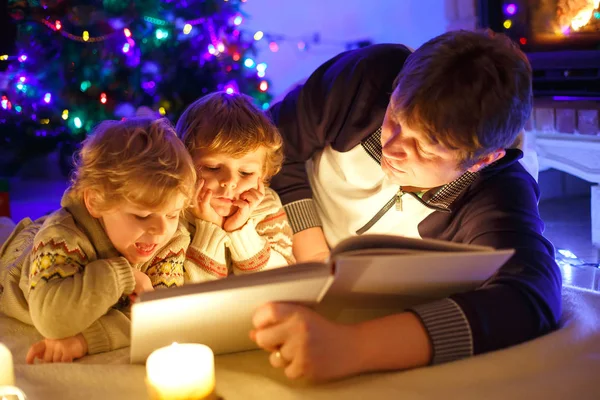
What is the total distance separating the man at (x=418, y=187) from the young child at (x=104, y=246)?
327 mm

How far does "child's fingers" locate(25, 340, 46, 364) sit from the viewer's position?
0.98 metres

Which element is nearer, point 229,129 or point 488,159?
point 488,159

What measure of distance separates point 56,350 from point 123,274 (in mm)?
150

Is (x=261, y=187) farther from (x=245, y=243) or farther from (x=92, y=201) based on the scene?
(x=92, y=201)

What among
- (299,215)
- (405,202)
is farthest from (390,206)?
(299,215)

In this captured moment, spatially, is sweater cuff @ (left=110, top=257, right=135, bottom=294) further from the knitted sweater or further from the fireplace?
the fireplace

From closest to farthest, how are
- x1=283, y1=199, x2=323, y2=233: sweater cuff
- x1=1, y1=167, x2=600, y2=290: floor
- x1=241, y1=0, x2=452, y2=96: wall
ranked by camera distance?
x1=283, y1=199, x2=323, y2=233: sweater cuff < x1=1, y1=167, x2=600, y2=290: floor < x1=241, y1=0, x2=452, y2=96: wall

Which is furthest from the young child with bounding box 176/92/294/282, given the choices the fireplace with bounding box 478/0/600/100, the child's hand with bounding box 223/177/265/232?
the fireplace with bounding box 478/0/600/100

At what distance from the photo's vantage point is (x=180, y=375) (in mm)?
749

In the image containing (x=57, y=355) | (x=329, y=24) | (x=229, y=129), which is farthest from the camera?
(x=329, y=24)

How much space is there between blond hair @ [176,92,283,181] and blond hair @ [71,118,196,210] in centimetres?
13

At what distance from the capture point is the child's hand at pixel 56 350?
0.98 meters

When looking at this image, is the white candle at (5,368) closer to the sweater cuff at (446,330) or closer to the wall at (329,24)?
the sweater cuff at (446,330)

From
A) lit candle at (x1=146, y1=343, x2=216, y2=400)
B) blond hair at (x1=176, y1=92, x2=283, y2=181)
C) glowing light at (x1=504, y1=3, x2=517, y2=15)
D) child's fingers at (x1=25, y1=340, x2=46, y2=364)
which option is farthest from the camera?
glowing light at (x1=504, y1=3, x2=517, y2=15)
